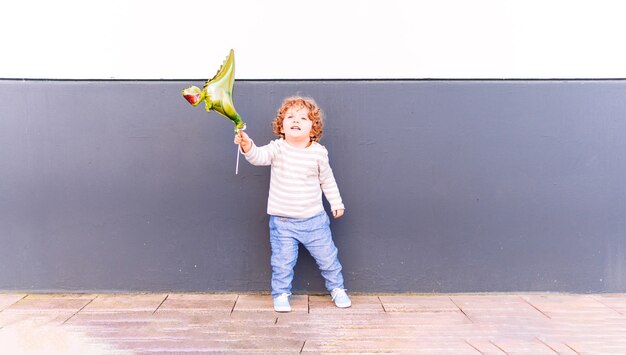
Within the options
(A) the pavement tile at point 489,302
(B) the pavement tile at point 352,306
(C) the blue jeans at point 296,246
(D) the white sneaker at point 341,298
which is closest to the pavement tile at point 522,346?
(A) the pavement tile at point 489,302

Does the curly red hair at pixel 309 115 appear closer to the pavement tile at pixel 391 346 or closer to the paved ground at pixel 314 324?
the paved ground at pixel 314 324

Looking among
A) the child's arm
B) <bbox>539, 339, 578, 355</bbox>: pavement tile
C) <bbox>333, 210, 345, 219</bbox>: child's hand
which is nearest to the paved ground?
<bbox>539, 339, 578, 355</bbox>: pavement tile

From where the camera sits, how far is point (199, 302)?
136 inches

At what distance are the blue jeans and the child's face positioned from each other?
527 millimetres

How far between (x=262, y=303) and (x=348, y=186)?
3.09 ft

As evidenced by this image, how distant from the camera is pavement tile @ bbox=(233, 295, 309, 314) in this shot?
11.0ft

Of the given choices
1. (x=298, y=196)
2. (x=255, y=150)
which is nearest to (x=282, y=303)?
(x=298, y=196)

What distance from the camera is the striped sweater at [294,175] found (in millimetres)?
3316

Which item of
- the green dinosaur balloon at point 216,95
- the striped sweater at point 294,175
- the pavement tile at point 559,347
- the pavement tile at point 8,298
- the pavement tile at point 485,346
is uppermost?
the green dinosaur balloon at point 216,95
